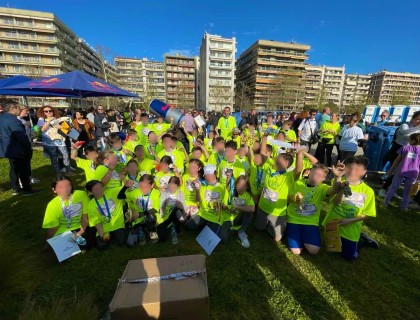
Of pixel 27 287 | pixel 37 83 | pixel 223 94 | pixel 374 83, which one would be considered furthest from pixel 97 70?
pixel 374 83

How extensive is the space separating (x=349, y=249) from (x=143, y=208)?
11.3 ft

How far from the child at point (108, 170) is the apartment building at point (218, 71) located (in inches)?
2461

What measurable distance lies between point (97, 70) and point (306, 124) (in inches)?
3721

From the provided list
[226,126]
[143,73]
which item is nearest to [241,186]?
[226,126]

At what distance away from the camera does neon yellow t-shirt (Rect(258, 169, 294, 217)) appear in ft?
12.3

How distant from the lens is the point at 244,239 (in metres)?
3.65

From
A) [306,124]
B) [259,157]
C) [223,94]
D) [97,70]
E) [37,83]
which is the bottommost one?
[259,157]

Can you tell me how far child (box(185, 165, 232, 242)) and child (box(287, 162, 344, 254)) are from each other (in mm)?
1115

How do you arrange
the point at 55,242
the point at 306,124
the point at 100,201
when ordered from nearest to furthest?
the point at 55,242 < the point at 100,201 < the point at 306,124

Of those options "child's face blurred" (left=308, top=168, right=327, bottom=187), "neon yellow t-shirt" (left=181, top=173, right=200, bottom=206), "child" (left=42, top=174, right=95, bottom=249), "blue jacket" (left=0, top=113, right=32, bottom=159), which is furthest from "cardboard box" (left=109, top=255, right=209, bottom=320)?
"blue jacket" (left=0, top=113, right=32, bottom=159)

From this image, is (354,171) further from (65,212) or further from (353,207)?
(65,212)

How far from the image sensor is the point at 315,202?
348cm

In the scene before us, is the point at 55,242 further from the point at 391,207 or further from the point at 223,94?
the point at 223,94

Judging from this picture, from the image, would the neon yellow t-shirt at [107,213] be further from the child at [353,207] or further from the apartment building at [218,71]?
the apartment building at [218,71]
